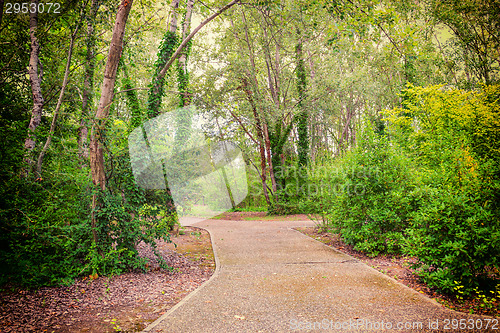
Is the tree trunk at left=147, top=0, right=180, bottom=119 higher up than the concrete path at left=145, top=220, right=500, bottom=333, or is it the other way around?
the tree trunk at left=147, top=0, right=180, bottom=119

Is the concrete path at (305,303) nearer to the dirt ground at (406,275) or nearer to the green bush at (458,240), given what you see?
the dirt ground at (406,275)

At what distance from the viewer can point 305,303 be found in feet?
13.4

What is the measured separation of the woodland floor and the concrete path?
11.4 inches

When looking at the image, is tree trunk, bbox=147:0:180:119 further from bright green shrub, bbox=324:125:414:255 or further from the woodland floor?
bright green shrub, bbox=324:125:414:255

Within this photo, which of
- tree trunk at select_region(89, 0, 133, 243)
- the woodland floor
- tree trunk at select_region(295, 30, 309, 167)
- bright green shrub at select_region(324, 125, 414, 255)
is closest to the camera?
the woodland floor

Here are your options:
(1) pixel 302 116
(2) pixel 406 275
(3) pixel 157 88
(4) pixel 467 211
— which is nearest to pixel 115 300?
(2) pixel 406 275

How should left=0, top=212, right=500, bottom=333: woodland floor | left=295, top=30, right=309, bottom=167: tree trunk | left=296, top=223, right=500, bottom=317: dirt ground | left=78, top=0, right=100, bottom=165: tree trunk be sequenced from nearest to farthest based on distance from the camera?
1. left=0, top=212, right=500, bottom=333: woodland floor
2. left=296, top=223, right=500, bottom=317: dirt ground
3. left=78, top=0, right=100, bottom=165: tree trunk
4. left=295, top=30, right=309, bottom=167: tree trunk

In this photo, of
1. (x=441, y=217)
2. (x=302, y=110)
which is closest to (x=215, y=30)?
(x=302, y=110)

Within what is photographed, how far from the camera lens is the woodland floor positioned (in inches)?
138

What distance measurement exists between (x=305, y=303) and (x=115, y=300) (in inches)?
108

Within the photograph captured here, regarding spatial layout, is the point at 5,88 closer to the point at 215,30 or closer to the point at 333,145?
the point at 215,30

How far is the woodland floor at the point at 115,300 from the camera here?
11.5 ft

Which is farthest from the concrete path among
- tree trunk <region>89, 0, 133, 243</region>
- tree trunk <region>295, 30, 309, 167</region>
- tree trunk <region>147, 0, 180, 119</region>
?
tree trunk <region>295, 30, 309, 167</region>

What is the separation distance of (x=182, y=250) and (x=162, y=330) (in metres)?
4.94
